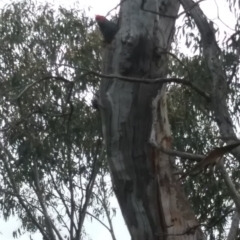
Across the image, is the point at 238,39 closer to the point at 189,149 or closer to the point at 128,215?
the point at 128,215

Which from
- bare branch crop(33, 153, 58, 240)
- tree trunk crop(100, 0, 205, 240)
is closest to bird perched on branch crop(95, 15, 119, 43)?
tree trunk crop(100, 0, 205, 240)

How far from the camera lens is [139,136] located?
14.7 ft

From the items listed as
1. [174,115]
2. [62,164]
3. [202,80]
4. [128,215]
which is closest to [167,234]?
[128,215]

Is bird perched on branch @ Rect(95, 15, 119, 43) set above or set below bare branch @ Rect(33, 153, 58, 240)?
below

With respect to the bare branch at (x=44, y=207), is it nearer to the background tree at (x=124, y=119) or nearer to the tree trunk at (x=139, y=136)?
the background tree at (x=124, y=119)

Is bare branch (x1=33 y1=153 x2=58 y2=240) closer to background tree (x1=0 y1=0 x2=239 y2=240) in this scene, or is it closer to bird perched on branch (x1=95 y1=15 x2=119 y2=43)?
background tree (x1=0 y1=0 x2=239 y2=240)

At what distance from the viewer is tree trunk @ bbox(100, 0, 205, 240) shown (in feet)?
14.6

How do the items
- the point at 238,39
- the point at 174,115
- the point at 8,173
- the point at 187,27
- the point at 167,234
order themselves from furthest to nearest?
the point at 8,173, the point at 174,115, the point at 187,27, the point at 238,39, the point at 167,234

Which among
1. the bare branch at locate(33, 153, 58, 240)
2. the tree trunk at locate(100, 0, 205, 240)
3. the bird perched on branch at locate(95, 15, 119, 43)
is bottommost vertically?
the tree trunk at locate(100, 0, 205, 240)

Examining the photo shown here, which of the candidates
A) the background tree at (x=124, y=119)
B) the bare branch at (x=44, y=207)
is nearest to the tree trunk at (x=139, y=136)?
the background tree at (x=124, y=119)

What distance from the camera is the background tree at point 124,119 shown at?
4.47 metres

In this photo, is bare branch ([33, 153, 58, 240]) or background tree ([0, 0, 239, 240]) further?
bare branch ([33, 153, 58, 240])

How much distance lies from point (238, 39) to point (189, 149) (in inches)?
119

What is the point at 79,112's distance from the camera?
8031 mm
